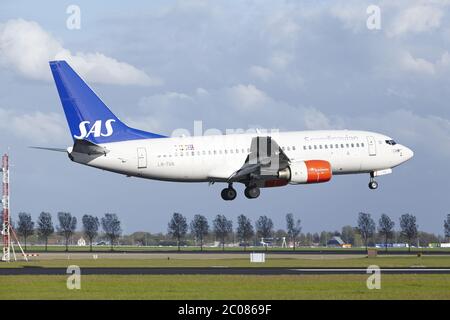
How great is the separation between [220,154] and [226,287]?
3089 centimetres

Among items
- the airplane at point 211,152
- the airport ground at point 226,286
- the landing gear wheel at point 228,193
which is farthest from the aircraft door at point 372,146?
the airport ground at point 226,286

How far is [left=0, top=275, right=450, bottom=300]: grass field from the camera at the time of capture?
41.3m

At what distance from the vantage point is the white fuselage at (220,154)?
7275cm

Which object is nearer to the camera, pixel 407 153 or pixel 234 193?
pixel 234 193

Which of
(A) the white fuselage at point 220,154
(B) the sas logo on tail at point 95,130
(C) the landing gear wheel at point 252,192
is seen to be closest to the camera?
(A) the white fuselage at point 220,154

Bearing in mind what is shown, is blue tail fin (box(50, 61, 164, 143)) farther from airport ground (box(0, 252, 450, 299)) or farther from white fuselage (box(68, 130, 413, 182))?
airport ground (box(0, 252, 450, 299))

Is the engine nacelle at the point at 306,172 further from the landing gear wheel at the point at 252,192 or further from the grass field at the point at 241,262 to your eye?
the grass field at the point at 241,262

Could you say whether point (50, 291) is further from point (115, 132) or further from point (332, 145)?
point (332, 145)

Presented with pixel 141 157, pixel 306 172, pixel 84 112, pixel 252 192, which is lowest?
pixel 252 192

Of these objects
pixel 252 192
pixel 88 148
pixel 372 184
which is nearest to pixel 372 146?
pixel 372 184

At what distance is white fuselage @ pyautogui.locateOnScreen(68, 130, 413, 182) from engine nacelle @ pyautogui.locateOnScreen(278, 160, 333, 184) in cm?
111

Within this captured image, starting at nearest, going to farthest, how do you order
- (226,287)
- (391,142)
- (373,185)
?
(226,287), (373,185), (391,142)

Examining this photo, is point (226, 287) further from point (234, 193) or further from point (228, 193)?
point (234, 193)

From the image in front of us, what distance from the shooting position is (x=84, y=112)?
73312mm
